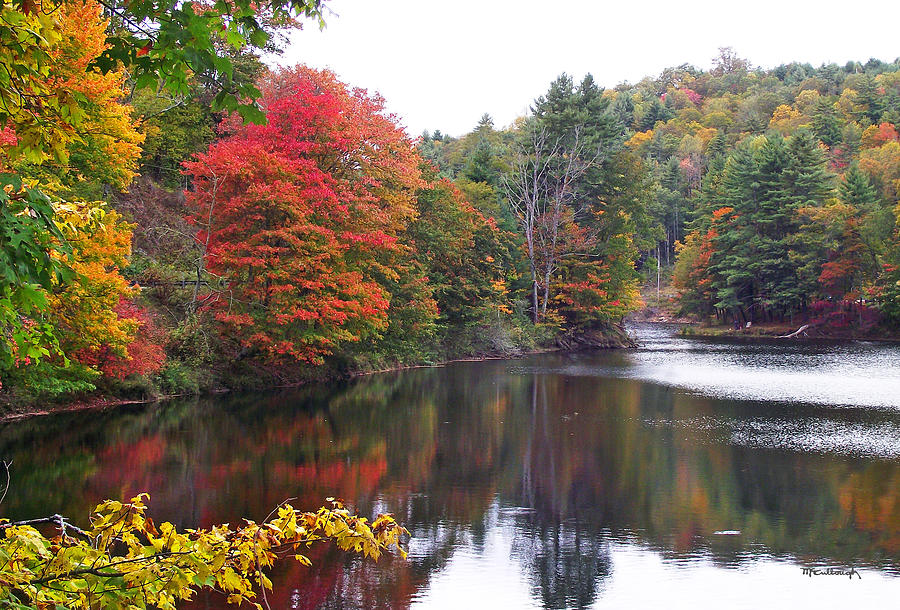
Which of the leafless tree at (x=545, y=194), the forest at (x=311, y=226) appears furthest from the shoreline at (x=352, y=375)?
the leafless tree at (x=545, y=194)

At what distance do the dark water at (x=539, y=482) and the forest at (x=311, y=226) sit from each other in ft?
8.16

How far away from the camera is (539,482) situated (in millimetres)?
13180

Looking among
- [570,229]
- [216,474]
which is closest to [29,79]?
[216,474]

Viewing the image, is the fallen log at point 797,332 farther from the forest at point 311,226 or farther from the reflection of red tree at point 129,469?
the reflection of red tree at point 129,469

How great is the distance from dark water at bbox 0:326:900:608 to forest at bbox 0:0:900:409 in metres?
2.49

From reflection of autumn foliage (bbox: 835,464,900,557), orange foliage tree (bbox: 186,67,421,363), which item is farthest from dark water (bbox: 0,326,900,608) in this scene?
orange foliage tree (bbox: 186,67,421,363)

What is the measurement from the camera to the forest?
11.4ft

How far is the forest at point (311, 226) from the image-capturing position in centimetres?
348

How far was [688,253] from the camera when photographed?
62344 millimetres

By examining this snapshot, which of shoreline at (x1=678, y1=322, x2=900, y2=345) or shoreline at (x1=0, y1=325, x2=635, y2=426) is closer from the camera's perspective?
shoreline at (x1=0, y1=325, x2=635, y2=426)

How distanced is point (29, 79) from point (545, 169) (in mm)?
43295

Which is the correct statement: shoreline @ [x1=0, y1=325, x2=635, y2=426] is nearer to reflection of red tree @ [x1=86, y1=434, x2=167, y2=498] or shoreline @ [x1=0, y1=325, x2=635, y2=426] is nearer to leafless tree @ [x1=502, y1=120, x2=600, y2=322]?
leafless tree @ [x1=502, y1=120, x2=600, y2=322]

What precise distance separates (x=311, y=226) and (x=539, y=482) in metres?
12.7

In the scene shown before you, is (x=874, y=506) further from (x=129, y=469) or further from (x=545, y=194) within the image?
(x=545, y=194)
